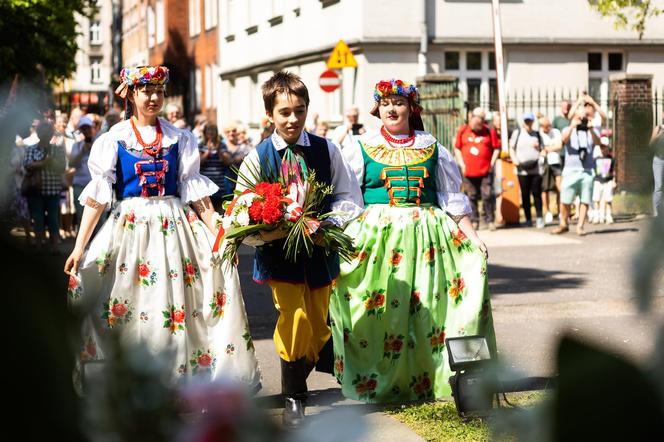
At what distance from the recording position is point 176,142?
6.59 meters

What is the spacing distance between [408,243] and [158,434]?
597 centimetres

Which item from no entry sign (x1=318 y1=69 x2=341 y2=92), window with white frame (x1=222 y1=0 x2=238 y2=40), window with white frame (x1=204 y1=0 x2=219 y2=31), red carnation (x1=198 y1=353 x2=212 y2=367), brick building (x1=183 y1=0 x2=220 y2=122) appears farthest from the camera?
brick building (x1=183 y1=0 x2=220 y2=122)

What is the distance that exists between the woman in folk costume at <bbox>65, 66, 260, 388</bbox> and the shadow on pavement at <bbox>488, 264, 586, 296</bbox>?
4825 mm

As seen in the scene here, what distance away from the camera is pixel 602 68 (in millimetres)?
26719

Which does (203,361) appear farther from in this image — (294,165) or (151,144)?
(151,144)

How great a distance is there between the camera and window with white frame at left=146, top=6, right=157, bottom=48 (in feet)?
184

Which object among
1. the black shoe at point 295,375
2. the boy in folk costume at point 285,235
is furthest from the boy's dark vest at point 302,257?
the black shoe at point 295,375

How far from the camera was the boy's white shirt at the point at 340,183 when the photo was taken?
5949 millimetres

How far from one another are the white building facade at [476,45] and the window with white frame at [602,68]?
21 millimetres

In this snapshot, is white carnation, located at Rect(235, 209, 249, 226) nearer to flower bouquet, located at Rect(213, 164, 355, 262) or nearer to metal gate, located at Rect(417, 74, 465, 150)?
flower bouquet, located at Rect(213, 164, 355, 262)

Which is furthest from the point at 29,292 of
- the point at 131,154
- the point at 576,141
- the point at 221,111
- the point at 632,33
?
the point at 221,111

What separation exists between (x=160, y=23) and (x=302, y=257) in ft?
161

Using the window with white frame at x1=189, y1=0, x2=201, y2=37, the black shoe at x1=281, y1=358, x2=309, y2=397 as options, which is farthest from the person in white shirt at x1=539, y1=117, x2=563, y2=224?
the window with white frame at x1=189, y1=0, x2=201, y2=37

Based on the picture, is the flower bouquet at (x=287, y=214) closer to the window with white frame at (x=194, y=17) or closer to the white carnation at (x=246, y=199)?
the white carnation at (x=246, y=199)
